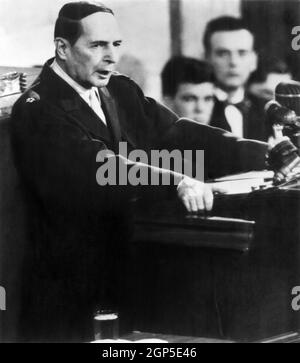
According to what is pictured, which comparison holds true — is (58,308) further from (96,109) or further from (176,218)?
(96,109)

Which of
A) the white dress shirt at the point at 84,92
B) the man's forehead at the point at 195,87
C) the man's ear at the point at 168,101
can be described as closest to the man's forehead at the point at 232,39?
→ the man's forehead at the point at 195,87

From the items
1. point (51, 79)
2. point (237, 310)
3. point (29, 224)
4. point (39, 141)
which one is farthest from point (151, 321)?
point (51, 79)

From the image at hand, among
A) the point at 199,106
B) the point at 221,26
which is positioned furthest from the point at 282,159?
the point at 221,26

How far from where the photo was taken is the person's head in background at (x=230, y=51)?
449 cm

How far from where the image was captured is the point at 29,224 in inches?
175

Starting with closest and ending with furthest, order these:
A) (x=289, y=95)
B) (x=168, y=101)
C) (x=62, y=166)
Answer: (x=62, y=166) → (x=168, y=101) → (x=289, y=95)

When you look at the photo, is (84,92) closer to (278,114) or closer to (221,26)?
(221,26)

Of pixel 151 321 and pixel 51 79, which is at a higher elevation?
pixel 51 79

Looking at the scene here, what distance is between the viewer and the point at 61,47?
446 cm

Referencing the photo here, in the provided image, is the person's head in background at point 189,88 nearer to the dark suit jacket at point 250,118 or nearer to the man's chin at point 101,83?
the dark suit jacket at point 250,118

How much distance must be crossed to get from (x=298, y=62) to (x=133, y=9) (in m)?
1.23

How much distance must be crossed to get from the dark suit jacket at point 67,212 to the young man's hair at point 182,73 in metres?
0.47

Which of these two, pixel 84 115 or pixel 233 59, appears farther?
pixel 233 59

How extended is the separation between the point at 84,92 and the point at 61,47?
1.15 feet
